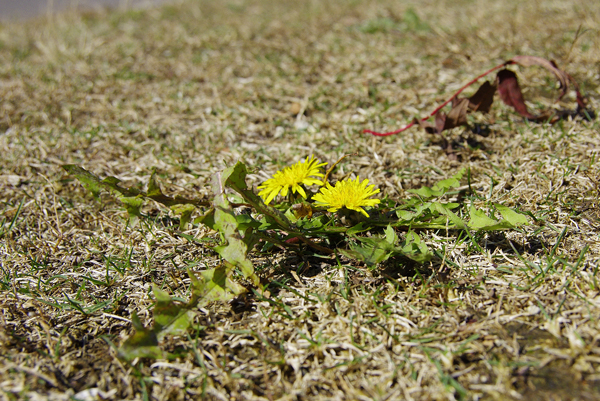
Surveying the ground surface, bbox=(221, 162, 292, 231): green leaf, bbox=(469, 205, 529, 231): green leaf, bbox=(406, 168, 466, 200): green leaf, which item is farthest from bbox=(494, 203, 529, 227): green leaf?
bbox=(221, 162, 292, 231): green leaf

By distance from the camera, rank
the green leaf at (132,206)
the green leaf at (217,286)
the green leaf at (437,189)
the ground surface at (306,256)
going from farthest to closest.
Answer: the green leaf at (437,189)
the green leaf at (132,206)
the green leaf at (217,286)
the ground surface at (306,256)

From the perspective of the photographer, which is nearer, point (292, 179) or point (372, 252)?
point (372, 252)

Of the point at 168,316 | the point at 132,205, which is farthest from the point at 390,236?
the point at 132,205

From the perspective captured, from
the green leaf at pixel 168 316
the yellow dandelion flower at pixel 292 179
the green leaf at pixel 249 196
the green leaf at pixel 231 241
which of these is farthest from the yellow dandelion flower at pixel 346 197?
the green leaf at pixel 168 316

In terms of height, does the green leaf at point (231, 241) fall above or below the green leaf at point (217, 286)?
above

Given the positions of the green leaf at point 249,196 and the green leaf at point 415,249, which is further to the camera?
the green leaf at point 249,196

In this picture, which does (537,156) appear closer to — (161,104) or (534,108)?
(534,108)

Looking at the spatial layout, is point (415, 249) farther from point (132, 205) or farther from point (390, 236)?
point (132, 205)

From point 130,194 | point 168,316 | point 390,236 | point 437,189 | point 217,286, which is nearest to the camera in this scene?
point 168,316

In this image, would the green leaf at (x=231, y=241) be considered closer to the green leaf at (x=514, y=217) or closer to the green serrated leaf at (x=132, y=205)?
the green serrated leaf at (x=132, y=205)
